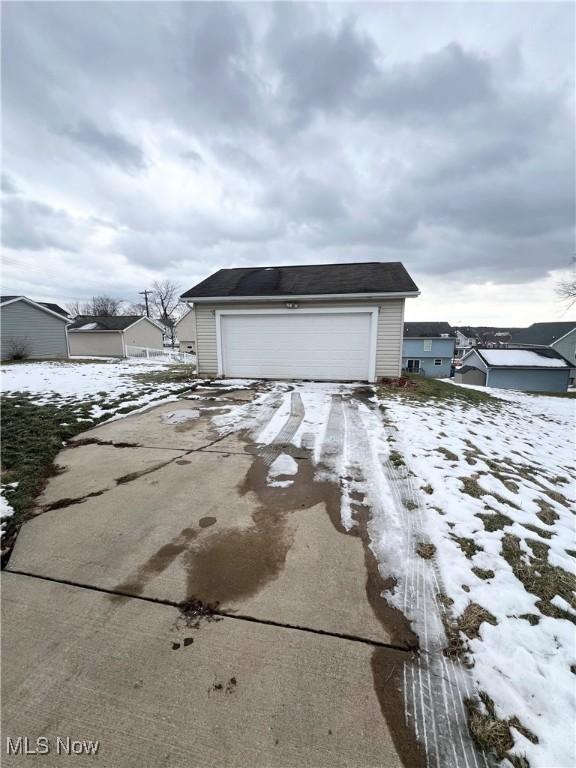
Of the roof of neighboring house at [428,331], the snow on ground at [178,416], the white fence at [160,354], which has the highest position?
the roof of neighboring house at [428,331]

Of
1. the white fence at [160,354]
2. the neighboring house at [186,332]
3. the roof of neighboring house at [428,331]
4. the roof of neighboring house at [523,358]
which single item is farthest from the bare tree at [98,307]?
the roof of neighboring house at [523,358]

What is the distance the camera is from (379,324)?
332 inches

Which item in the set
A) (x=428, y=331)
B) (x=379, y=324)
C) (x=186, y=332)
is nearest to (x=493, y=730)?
(x=379, y=324)

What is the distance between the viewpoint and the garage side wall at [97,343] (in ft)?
87.2

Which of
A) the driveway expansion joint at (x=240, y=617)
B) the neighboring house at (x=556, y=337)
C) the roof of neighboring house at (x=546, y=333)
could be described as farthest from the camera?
the roof of neighboring house at (x=546, y=333)

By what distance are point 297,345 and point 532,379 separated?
70.7 ft

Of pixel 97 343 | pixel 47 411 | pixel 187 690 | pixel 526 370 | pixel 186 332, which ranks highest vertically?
pixel 186 332

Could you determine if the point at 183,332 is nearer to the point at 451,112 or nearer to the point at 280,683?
the point at 451,112

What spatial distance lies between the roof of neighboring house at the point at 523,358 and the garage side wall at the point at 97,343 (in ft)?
97.8

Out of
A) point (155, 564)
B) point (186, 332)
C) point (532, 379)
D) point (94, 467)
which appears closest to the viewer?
point (155, 564)

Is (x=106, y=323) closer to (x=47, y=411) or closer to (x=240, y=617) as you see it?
(x=47, y=411)

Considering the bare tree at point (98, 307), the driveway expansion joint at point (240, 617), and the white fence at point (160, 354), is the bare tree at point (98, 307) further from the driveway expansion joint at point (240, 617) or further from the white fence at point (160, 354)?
the driveway expansion joint at point (240, 617)

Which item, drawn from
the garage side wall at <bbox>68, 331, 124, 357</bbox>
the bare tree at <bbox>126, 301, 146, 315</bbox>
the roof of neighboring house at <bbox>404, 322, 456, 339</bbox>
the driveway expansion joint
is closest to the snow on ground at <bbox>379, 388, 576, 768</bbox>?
the driveway expansion joint

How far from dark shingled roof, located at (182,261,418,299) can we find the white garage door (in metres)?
0.67
